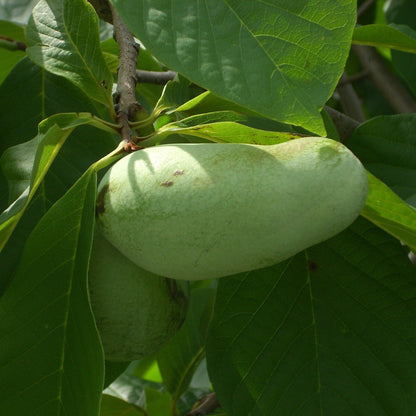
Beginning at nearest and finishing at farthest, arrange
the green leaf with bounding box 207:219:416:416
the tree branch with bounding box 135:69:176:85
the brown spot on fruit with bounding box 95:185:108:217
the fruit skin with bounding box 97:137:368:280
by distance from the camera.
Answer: the fruit skin with bounding box 97:137:368:280
the brown spot on fruit with bounding box 95:185:108:217
the green leaf with bounding box 207:219:416:416
the tree branch with bounding box 135:69:176:85

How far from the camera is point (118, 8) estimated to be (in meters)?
0.80

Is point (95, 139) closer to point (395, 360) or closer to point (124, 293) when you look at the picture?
point (124, 293)

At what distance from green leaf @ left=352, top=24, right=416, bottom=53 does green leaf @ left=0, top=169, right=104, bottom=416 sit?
692mm

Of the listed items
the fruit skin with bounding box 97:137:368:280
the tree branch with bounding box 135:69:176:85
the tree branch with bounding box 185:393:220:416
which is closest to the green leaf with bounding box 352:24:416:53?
the tree branch with bounding box 135:69:176:85

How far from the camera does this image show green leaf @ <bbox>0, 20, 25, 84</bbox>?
1543mm

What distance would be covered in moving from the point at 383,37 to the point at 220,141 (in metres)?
0.56

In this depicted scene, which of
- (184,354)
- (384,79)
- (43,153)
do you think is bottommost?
(184,354)

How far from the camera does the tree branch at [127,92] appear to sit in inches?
37.9

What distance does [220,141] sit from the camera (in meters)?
0.95

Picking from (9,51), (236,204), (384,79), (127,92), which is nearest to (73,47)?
(127,92)

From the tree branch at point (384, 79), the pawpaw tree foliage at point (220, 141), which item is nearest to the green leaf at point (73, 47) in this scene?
the pawpaw tree foliage at point (220, 141)

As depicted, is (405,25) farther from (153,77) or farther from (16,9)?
(16,9)

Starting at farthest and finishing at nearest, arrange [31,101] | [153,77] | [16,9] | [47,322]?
1. [16,9]
2. [153,77]
3. [31,101]
4. [47,322]

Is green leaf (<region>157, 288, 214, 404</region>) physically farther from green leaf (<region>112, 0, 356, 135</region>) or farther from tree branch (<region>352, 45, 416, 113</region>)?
green leaf (<region>112, 0, 356, 135</region>)
